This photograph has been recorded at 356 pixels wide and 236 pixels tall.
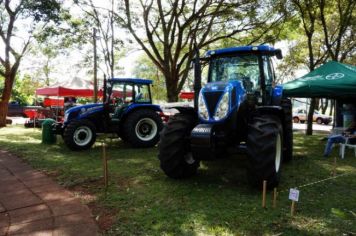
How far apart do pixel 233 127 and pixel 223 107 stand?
1.19 feet

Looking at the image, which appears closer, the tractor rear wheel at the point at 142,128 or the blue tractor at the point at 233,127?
the blue tractor at the point at 233,127

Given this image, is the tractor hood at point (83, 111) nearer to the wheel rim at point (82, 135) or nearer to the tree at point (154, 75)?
the wheel rim at point (82, 135)

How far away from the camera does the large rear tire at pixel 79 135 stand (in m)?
9.76

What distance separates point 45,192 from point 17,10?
14.1 meters

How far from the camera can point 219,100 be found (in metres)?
5.70

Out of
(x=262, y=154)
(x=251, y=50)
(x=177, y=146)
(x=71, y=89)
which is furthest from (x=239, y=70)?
(x=71, y=89)

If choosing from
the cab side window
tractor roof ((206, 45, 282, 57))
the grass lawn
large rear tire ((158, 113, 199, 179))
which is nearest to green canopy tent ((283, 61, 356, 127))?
the grass lawn

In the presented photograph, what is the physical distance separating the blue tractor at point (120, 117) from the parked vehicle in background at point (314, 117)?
2578 centimetres

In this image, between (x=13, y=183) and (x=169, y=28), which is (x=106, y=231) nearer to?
(x=13, y=183)

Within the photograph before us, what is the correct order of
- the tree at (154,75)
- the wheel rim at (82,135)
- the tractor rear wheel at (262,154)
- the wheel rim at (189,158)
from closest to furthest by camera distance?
1. the tractor rear wheel at (262,154)
2. the wheel rim at (189,158)
3. the wheel rim at (82,135)
4. the tree at (154,75)

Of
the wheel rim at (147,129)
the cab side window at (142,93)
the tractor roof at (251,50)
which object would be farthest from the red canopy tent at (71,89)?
the tractor roof at (251,50)

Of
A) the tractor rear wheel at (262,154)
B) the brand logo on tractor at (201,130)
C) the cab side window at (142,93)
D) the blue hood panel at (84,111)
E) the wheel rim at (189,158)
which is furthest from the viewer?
the cab side window at (142,93)

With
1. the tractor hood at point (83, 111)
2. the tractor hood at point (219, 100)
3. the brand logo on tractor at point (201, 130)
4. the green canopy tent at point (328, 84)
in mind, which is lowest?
the brand logo on tractor at point (201, 130)

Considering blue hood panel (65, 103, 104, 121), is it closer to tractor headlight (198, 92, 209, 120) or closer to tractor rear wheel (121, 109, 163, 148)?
tractor rear wheel (121, 109, 163, 148)
